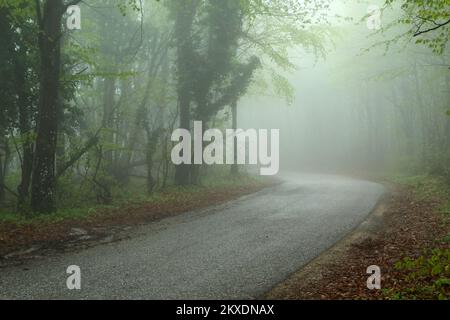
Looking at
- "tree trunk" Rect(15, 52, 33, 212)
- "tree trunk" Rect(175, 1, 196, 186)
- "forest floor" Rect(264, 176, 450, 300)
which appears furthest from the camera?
"tree trunk" Rect(175, 1, 196, 186)

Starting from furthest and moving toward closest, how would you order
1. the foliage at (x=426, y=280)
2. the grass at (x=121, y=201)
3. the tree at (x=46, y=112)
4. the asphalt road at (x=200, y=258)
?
the tree at (x=46, y=112), the grass at (x=121, y=201), the asphalt road at (x=200, y=258), the foliage at (x=426, y=280)

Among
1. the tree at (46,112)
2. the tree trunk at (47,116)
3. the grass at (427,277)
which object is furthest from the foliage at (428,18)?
the tree trunk at (47,116)

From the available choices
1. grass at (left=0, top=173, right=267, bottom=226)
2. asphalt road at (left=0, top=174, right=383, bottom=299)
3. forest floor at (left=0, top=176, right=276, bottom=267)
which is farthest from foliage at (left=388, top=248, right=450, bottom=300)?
grass at (left=0, top=173, right=267, bottom=226)

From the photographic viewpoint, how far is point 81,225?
39.1ft

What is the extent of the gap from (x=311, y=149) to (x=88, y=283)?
55343mm

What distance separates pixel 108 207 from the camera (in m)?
14.5

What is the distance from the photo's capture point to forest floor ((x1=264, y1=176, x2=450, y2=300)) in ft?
22.5

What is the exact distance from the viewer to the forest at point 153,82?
13312mm

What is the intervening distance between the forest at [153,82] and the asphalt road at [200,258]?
3245 mm

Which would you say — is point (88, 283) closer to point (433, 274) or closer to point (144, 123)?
point (433, 274)

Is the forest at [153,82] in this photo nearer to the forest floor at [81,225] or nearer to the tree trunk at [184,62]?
the tree trunk at [184,62]

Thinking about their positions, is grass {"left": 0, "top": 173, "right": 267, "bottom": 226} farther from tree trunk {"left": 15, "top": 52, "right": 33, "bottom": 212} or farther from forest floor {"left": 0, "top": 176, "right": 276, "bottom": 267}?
tree trunk {"left": 15, "top": 52, "right": 33, "bottom": 212}

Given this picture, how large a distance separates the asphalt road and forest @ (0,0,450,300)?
128 inches

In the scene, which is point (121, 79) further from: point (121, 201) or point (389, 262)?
point (389, 262)
